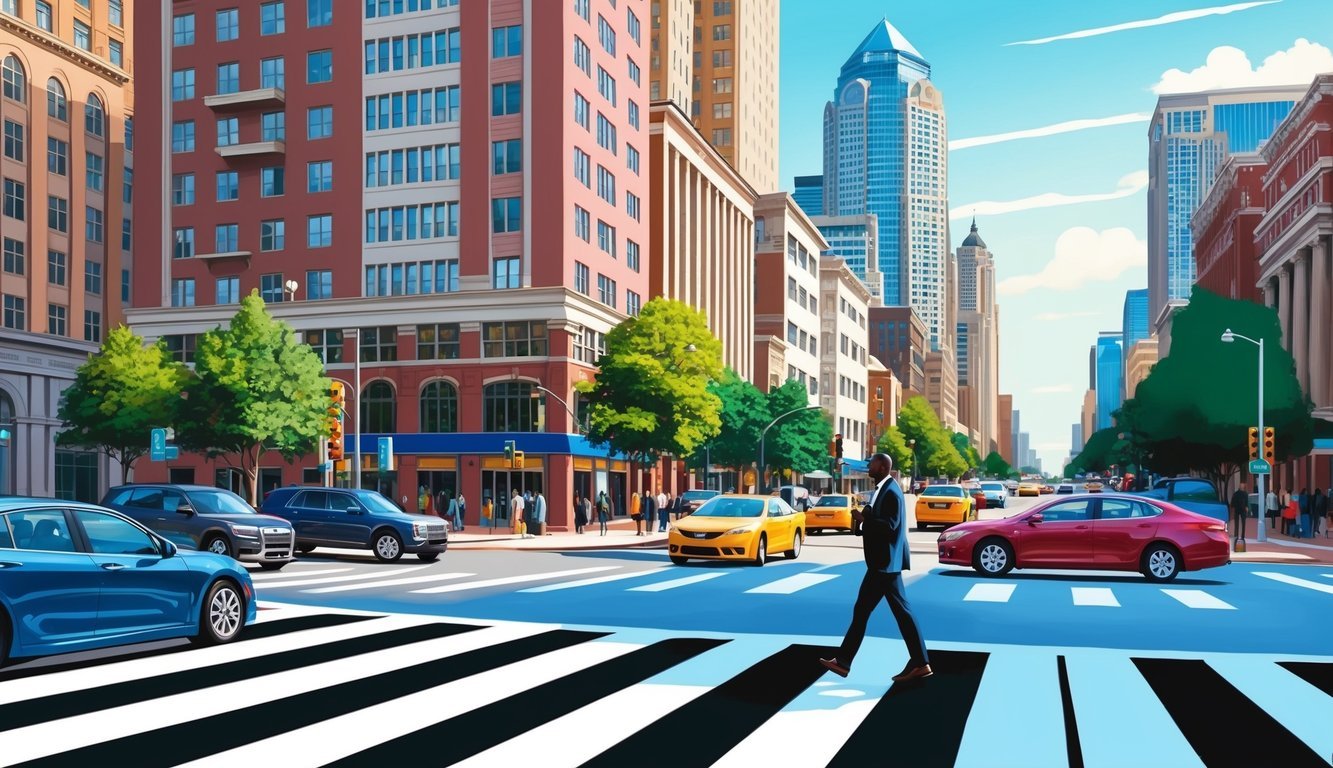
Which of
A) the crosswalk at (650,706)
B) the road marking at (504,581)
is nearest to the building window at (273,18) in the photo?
the road marking at (504,581)

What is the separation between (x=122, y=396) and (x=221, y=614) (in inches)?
1736

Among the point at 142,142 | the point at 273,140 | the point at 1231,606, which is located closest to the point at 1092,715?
the point at 1231,606

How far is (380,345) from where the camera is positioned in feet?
189

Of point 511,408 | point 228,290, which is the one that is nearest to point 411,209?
point 228,290

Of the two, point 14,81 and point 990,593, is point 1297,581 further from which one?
point 14,81

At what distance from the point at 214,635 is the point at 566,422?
4200 centimetres

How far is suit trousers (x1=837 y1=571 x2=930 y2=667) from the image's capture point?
10.1 meters

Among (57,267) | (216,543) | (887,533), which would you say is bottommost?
(216,543)

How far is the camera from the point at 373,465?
5700cm

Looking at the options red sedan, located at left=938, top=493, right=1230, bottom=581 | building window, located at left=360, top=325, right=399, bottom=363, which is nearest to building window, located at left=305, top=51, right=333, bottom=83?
building window, located at left=360, top=325, right=399, bottom=363

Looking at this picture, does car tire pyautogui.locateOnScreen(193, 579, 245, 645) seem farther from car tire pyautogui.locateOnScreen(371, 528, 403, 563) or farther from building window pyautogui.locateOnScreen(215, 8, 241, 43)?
building window pyautogui.locateOnScreen(215, 8, 241, 43)

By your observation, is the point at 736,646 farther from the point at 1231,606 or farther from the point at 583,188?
the point at 583,188

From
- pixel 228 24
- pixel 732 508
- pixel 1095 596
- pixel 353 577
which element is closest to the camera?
pixel 1095 596

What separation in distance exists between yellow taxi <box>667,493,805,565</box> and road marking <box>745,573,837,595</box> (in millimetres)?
1945
